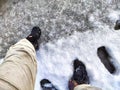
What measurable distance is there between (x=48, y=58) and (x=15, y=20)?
63 cm

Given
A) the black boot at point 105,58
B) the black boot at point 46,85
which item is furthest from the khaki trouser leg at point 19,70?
the black boot at point 105,58

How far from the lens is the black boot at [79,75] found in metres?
2.84

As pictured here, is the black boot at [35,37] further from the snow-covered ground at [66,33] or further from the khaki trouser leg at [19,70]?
the khaki trouser leg at [19,70]

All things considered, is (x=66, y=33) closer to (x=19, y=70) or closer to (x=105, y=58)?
(x=105, y=58)

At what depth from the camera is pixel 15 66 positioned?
190 centimetres

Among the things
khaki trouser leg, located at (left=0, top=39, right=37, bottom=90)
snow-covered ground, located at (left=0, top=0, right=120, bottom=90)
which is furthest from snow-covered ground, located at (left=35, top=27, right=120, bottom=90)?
khaki trouser leg, located at (left=0, top=39, right=37, bottom=90)

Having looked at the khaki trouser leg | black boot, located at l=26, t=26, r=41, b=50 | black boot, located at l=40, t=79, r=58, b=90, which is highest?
black boot, located at l=26, t=26, r=41, b=50

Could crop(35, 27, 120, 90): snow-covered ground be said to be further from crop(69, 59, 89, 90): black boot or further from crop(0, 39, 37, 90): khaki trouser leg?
crop(0, 39, 37, 90): khaki trouser leg

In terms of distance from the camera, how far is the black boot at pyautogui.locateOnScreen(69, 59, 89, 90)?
2.84 metres

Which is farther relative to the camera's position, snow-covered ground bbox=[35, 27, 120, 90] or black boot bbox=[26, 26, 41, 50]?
black boot bbox=[26, 26, 41, 50]

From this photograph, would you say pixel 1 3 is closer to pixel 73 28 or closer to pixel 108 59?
pixel 73 28

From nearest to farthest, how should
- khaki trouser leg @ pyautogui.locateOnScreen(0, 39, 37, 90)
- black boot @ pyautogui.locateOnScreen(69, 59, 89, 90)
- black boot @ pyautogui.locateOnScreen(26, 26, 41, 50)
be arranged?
khaki trouser leg @ pyautogui.locateOnScreen(0, 39, 37, 90) < black boot @ pyautogui.locateOnScreen(69, 59, 89, 90) < black boot @ pyautogui.locateOnScreen(26, 26, 41, 50)

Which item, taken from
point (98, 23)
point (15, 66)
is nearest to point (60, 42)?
point (98, 23)

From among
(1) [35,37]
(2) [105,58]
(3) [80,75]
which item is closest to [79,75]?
(3) [80,75]
